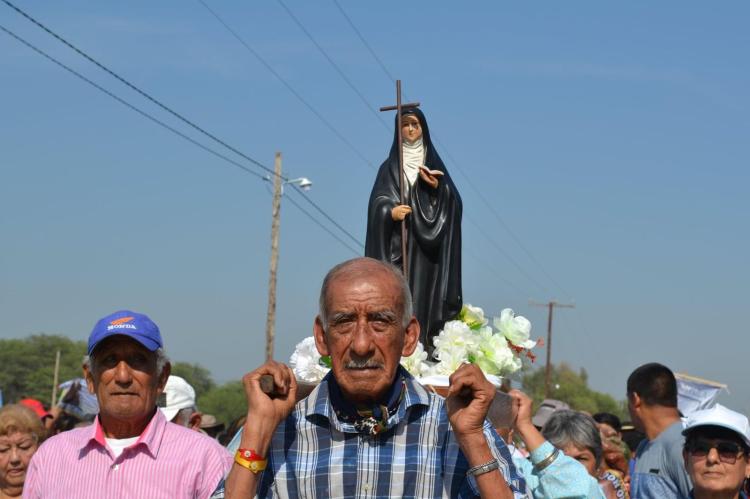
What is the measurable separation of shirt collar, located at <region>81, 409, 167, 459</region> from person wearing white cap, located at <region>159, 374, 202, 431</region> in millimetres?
2347

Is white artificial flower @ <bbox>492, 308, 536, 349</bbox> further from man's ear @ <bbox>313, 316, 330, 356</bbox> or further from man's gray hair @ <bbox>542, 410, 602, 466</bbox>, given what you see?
man's ear @ <bbox>313, 316, 330, 356</bbox>

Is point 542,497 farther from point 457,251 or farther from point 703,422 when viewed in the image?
point 457,251

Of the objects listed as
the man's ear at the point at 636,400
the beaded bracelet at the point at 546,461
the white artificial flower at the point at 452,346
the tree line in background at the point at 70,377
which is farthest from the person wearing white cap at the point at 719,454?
the tree line in background at the point at 70,377

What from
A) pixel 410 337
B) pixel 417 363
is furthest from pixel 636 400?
pixel 410 337

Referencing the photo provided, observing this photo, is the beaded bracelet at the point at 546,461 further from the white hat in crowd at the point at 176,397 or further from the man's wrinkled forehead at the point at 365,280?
the white hat in crowd at the point at 176,397

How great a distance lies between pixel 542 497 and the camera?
5145 millimetres

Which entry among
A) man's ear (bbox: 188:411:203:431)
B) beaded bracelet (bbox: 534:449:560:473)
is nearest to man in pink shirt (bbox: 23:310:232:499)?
beaded bracelet (bbox: 534:449:560:473)

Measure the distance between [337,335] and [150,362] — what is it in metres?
1.27

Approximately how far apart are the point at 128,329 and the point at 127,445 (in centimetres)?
45

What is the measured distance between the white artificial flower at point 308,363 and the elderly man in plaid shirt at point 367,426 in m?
1.46

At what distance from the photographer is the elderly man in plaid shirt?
3.63 metres

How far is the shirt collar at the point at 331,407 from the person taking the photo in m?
3.72

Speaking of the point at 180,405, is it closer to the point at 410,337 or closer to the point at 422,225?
the point at 422,225

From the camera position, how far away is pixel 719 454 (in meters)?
5.19
